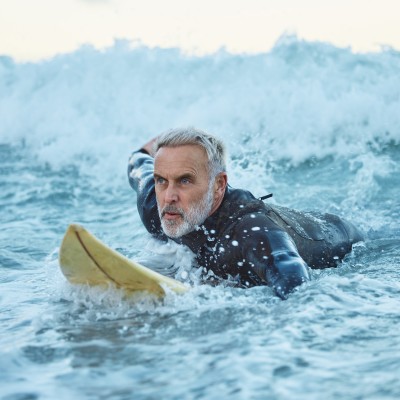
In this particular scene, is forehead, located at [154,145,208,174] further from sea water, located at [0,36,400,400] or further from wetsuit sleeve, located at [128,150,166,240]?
wetsuit sleeve, located at [128,150,166,240]

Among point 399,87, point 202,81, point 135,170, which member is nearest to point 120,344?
point 135,170

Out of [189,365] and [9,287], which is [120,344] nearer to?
[189,365]

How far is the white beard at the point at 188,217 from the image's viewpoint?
443 centimetres

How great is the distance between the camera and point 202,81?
14.3 m

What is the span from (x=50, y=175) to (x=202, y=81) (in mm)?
4275

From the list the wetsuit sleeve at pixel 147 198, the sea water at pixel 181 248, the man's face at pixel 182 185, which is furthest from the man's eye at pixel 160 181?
the wetsuit sleeve at pixel 147 198

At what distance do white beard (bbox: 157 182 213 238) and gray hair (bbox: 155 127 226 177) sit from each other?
15 cm

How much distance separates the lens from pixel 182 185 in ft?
14.5

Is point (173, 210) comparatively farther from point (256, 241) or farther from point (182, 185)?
point (256, 241)

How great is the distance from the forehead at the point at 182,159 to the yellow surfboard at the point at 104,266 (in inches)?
26.2

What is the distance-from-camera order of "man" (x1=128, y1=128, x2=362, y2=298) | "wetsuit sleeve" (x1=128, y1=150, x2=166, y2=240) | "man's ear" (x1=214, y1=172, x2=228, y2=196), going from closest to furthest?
"man" (x1=128, y1=128, x2=362, y2=298) < "man's ear" (x1=214, y1=172, x2=228, y2=196) < "wetsuit sleeve" (x1=128, y1=150, x2=166, y2=240)

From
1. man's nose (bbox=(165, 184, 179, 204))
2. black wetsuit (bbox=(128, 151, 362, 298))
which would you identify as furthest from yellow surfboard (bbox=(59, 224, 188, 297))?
man's nose (bbox=(165, 184, 179, 204))

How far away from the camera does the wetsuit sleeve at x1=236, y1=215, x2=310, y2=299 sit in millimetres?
3967

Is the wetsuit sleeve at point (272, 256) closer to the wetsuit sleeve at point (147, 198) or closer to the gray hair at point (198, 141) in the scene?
the gray hair at point (198, 141)
